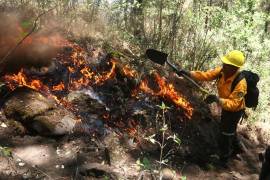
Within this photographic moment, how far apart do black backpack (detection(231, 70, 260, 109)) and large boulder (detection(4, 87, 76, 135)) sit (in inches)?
122

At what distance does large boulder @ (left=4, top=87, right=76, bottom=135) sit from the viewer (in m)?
5.80

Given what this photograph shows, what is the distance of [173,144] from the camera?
6809 millimetres

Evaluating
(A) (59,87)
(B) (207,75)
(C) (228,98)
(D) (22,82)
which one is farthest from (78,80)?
(C) (228,98)

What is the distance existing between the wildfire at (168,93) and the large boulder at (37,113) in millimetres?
1827

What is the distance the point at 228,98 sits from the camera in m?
6.64

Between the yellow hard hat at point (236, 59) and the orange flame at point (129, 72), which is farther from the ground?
the yellow hard hat at point (236, 59)

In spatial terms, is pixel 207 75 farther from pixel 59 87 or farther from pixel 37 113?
pixel 37 113

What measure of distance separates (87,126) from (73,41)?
7.12ft

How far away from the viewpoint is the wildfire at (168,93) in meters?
7.30

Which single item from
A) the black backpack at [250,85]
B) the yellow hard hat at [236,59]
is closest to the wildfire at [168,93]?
the black backpack at [250,85]

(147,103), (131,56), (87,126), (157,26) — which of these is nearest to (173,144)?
(147,103)

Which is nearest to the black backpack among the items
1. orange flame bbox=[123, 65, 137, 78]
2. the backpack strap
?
the backpack strap

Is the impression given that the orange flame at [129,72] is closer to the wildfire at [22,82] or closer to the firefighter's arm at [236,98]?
the wildfire at [22,82]

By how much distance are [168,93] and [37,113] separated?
9.35 feet
